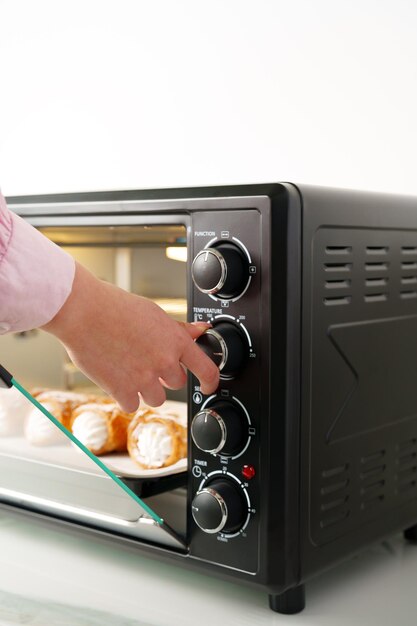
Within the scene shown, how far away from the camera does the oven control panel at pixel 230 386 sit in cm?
85

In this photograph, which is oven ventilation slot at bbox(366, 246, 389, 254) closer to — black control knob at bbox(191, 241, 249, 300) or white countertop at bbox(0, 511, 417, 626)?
black control knob at bbox(191, 241, 249, 300)

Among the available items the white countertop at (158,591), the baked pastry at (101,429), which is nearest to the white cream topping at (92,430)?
the baked pastry at (101,429)

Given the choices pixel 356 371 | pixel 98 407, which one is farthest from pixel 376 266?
pixel 98 407

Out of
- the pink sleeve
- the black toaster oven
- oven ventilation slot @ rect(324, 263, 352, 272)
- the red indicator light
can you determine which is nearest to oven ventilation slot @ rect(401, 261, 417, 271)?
the black toaster oven

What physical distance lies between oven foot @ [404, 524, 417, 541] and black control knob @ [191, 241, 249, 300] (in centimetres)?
46

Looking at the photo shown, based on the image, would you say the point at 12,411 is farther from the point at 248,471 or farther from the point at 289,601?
the point at 289,601

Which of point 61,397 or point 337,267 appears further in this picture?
point 61,397

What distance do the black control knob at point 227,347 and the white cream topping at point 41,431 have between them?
175 millimetres

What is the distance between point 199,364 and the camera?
2.84 feet

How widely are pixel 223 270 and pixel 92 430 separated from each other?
0.37 m

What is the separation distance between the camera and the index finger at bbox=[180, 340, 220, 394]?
2.82 ft

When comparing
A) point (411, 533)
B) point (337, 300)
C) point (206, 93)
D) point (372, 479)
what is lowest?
point (411, 533)

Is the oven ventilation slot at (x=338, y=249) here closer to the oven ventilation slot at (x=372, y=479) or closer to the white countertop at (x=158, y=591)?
the oven ventilation slot at (x=372, y=479)

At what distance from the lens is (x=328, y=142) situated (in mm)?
1368
